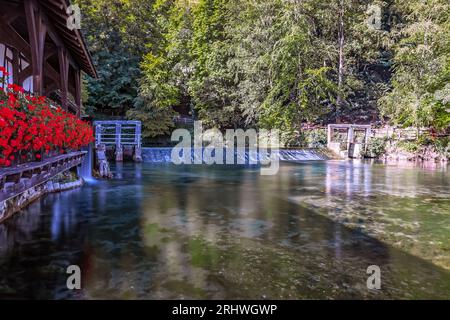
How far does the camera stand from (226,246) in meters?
4.95

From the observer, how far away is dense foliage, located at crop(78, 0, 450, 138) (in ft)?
92.3

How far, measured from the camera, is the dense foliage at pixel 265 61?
92.3 feet

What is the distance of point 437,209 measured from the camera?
25.7 feet

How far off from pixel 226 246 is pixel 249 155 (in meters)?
18.4

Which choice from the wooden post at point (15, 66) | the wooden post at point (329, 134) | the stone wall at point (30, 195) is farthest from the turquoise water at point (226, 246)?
the wooden post at point (329, 134)

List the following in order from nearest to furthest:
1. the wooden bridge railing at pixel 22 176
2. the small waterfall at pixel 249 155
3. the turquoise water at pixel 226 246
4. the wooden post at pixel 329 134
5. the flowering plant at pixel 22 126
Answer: the turquoise water at pixel 226 246
the flowering plant at pixel 22 126
the wooden bridge railing at pixel 22 176
the small waterfall at pixel 249 155
the wooden post at pixel 329 134

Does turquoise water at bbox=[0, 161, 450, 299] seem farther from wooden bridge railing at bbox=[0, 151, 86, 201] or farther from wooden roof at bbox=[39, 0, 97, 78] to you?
wooden roof at bbox=[39, 0, 97, 78]

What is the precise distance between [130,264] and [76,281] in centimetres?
66

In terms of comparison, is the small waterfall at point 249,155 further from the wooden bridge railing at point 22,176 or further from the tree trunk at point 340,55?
the wooden bridge railing at point 22,176

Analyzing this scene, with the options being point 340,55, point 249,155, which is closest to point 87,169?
point 249,155

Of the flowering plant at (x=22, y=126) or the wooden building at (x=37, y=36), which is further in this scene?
the wooden building at (x=37, y=36)

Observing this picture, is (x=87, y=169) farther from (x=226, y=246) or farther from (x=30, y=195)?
(x=226, y=246)

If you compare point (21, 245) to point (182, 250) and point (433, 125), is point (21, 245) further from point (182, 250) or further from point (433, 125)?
point (433, 125)

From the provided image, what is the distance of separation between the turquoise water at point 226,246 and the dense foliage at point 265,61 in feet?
66.4
